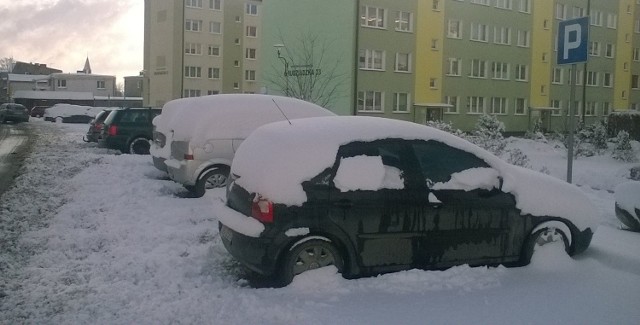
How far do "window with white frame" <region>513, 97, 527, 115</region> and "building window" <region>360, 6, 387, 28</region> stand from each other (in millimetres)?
13825

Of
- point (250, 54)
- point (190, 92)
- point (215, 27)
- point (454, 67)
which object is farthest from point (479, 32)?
point (215, 27)

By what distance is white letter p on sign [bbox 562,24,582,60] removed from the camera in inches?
341

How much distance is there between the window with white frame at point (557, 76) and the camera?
170 feet

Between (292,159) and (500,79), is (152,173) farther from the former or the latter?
(500,79)

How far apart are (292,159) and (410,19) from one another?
128 ft

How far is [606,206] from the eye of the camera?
10.2 meters

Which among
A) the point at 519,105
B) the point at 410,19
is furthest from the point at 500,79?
the point at 410,19

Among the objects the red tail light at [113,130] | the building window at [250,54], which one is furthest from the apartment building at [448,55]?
the building window at [250,54]

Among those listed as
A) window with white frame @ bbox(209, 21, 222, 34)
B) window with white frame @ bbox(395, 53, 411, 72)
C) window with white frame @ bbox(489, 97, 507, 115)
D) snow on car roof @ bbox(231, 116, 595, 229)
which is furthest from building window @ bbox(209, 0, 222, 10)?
snow on car roof @ bbox(231, 116, 595, 229)

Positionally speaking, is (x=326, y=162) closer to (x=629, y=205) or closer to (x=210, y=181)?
(x=629, y=205)

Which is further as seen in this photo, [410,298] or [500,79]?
[500,79]

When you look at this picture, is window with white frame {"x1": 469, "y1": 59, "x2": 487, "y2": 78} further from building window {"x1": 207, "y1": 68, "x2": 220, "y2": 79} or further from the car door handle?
the car door handle

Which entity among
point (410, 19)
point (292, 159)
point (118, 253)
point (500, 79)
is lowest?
point (118, 253)

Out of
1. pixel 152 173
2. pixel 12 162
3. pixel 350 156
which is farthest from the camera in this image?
pixel 12 162
